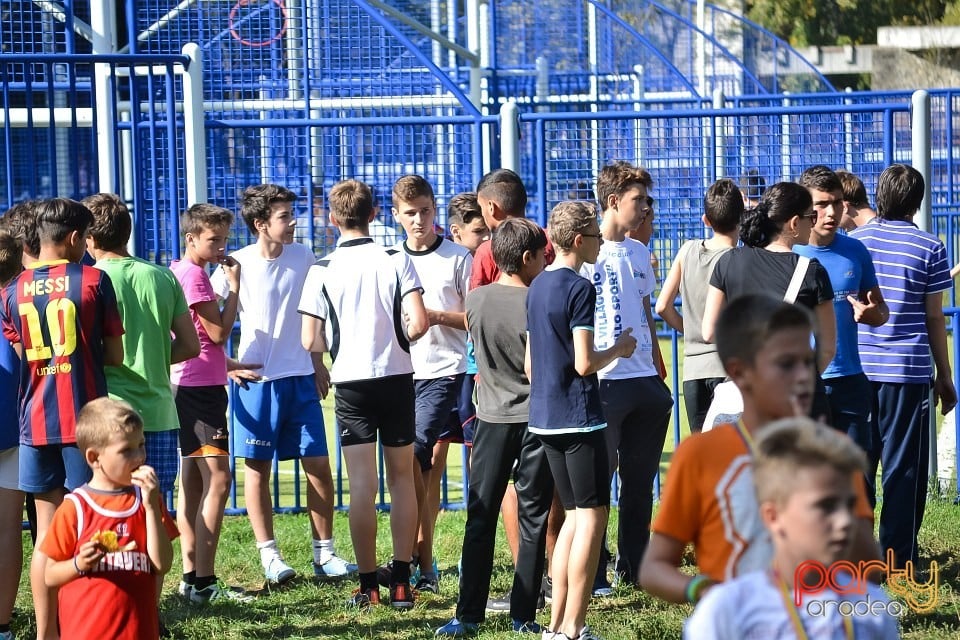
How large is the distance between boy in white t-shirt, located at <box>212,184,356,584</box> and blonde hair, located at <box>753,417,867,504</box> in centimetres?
406

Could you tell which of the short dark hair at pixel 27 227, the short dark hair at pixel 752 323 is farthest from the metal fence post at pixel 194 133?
the short dark hair at pixel 752 323

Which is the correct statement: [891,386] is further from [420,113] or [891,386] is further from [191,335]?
[420,113]

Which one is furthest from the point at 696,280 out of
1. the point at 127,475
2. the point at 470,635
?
the point at 127,475

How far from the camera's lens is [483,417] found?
16.8 feet

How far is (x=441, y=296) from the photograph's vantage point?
240 inches

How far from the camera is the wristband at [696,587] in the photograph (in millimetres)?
2436

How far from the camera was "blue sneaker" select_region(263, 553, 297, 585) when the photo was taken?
603 centimetres

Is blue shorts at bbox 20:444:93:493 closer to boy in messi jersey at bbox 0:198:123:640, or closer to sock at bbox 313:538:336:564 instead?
boy in messi jersey at bbox 0:198:123:640

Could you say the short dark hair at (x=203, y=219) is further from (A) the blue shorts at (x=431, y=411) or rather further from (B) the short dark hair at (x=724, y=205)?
(B) the short dark hair at (x=724, y=205)

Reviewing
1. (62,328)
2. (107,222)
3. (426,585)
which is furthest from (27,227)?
(426,585)

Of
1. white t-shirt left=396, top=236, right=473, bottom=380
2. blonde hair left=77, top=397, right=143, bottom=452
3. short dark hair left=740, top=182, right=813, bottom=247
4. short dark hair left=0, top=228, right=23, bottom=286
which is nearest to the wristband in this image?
blonde hair left=77, top=397, right=143, bottom=452

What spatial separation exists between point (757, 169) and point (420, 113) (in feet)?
20.1

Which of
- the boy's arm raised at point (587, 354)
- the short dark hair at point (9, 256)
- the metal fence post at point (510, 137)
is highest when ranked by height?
the metal fence post at point (510, 137)

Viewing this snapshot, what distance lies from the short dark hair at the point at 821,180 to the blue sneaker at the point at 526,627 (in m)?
2.12
